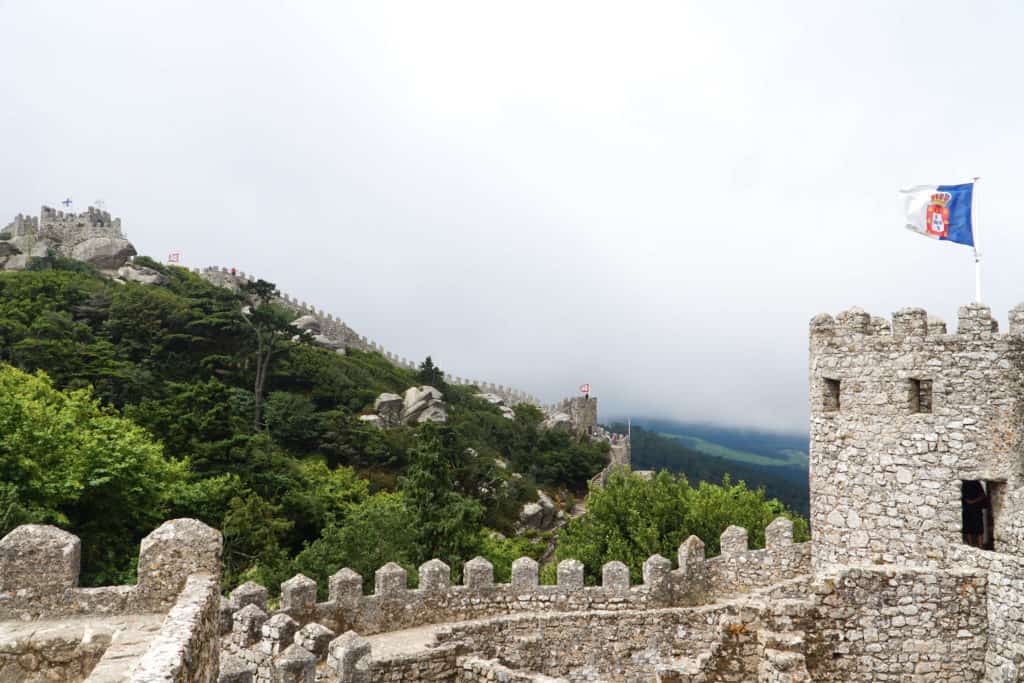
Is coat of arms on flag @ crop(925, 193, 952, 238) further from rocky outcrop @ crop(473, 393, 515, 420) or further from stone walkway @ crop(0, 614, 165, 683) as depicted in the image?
rocky outcrop @ crop(473, 393, 515, 420)

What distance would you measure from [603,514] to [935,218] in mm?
14275

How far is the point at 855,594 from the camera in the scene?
7.59m

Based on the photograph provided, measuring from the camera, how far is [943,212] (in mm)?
10703

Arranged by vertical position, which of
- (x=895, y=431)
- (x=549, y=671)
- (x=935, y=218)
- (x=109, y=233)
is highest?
(x=109, y=233)

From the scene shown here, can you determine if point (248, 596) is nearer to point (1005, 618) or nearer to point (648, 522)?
point (1005, 618)

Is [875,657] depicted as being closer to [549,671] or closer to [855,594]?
[855,594]

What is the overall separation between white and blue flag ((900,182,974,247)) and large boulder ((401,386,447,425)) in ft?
128

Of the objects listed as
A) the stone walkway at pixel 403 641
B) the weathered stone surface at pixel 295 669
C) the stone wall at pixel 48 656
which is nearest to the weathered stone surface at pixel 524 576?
the stone walkway at pixel 403 641

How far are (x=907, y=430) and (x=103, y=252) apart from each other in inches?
2720

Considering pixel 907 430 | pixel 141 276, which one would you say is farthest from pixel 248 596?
pixel 141 276

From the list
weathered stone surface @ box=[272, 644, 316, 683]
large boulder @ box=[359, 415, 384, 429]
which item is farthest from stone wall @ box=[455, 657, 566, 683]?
large boulder @ box=[359, 415, 384, 429]

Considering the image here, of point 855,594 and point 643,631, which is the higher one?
point 855,594

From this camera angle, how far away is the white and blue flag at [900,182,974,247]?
10.6 metres

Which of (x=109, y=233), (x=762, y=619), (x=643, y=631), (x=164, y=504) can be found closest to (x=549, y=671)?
(x=643, y=631)
